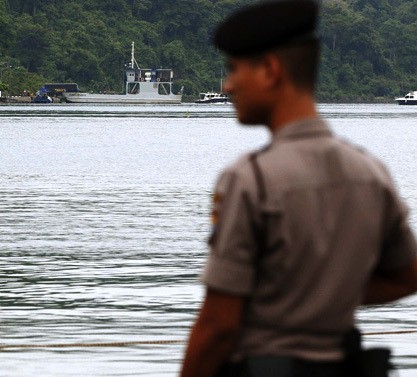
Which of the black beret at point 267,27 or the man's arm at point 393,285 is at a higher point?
the black beret at point 267,27

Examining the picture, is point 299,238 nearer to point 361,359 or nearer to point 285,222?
point 285,222

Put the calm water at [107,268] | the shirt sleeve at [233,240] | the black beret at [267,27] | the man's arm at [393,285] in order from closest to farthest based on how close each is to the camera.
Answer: the shirt sleeve at [233,240] → the black beret at [267,27] → the man's arm at [393,285] → the calm water at [107,268]

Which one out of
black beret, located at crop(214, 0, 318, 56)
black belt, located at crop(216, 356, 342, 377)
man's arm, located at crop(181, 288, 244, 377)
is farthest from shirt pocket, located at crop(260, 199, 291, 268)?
black beret, located at crop(214, 0, 318, 56)

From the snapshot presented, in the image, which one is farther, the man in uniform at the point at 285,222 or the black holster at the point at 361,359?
the black holster at the point at 361,359

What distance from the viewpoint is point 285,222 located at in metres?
3.92

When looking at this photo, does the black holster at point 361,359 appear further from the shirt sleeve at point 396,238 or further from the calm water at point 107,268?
the calm water at point 107,268

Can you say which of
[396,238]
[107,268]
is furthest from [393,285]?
[107,268]

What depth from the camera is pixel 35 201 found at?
35.4m

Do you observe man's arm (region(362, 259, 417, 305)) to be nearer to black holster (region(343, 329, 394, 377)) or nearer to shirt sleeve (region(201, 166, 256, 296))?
black holster (region(343, 329, 394, 377))

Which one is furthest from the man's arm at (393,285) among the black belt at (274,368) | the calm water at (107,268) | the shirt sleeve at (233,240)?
the calm water at (107,268)

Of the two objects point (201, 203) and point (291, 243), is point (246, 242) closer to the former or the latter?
point (291, 243)

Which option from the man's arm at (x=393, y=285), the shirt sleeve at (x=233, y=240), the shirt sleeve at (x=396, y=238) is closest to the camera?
the shirt sleeve at (x=233, y=240)

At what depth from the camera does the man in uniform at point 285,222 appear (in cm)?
392

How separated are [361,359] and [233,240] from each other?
46 cm
